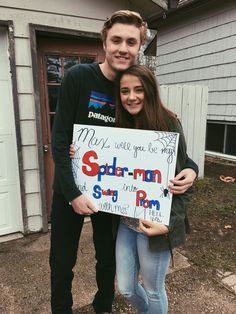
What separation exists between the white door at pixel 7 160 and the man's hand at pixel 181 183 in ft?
7.03

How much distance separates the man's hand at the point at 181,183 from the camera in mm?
1509

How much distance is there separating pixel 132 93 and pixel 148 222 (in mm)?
681

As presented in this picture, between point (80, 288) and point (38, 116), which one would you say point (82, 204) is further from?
point (38, 116)

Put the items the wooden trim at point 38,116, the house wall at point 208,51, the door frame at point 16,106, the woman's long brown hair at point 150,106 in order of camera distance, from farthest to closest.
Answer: the house wall at point 208,51 → the wooden trim at point 38,116 → the door frame at point 16,106 → the woman's long brown hair at point 150,106

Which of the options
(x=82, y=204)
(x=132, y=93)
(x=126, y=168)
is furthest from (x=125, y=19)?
(x=82, y=204)

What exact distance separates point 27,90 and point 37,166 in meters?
0.82

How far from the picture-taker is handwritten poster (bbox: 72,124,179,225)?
5.05ft

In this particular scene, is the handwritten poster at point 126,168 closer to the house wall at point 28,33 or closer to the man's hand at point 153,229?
the man's hand at point 153,229

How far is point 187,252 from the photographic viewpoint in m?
3.07

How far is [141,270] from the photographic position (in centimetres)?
166

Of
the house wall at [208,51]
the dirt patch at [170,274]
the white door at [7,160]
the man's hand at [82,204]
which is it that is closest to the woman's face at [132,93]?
the man's hand at [82,204]


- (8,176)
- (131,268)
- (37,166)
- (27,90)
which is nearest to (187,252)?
(131,268)

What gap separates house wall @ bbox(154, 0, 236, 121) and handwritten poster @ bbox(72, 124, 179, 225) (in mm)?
4777

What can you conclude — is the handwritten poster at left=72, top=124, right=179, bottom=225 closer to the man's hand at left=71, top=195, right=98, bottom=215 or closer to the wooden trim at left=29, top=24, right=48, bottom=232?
the man's hand at left=71, top=195, right=98, bottom=215
